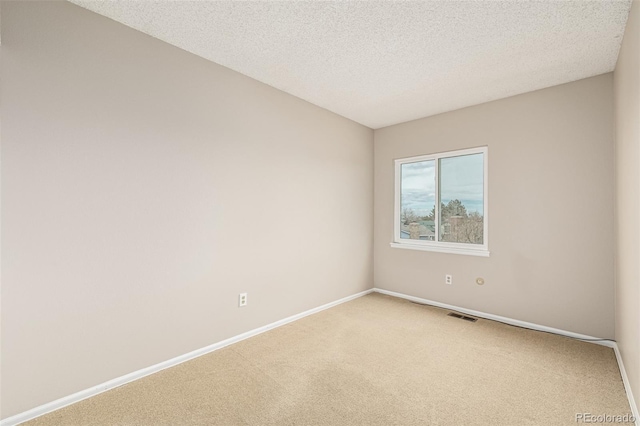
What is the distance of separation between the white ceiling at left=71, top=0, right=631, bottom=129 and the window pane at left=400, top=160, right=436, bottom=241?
1.20 m

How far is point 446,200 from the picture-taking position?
12.9 feet

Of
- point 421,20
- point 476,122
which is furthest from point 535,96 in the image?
point 421,20

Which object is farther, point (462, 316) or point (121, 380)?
point (462, 316)

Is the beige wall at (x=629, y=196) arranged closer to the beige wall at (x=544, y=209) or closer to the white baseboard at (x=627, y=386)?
the white baseboard at (x=627, y=386)

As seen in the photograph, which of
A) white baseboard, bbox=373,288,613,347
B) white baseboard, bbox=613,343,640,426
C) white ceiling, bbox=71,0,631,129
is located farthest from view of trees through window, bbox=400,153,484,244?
white baseboard, bbox=613,343,640,426

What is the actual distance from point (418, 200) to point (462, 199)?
1.98ft

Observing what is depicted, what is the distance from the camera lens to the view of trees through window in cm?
364

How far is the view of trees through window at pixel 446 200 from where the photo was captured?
364cm

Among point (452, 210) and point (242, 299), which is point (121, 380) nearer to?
point (242, 299)

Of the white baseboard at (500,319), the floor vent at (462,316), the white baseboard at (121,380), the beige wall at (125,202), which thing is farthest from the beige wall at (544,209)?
the white baseboard at (121,380)

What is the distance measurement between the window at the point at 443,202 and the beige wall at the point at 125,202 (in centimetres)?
179

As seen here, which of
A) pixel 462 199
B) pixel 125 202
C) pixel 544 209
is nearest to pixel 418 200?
pixel 462 199

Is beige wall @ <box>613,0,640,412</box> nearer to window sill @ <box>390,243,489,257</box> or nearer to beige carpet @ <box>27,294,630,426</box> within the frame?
beige carpet @ <box>27,294,630,426</box>

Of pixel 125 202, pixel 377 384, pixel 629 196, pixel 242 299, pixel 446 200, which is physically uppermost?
pixel 446 200
